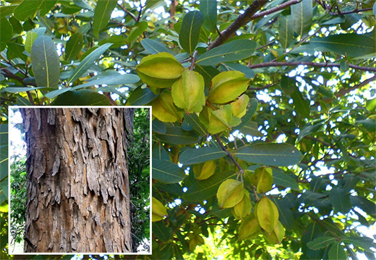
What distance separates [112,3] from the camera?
40.2 inches

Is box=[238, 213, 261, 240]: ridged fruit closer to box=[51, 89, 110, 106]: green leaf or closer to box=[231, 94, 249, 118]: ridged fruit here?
box=[231, 94, 249, 118]: ridged fruit

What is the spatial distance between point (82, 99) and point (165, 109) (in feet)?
0.69

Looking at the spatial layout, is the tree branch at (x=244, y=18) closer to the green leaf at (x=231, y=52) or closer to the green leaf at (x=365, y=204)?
the green leaf at (x=231, y=52)

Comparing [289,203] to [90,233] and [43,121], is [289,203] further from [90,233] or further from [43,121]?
[43,121]

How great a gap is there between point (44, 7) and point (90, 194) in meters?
0.47

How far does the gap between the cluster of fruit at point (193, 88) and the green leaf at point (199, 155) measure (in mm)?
152

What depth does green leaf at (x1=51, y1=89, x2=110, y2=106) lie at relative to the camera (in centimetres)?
84

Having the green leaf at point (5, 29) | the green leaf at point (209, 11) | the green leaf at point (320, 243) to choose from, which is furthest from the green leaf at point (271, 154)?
the green leaf at point (5, 29)

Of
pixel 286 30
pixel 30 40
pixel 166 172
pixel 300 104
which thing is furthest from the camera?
pixel 300 104

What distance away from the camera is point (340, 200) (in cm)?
157

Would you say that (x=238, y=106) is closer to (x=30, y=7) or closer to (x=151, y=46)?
(x=151, y=46)

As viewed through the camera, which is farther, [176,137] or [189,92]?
[176,137]

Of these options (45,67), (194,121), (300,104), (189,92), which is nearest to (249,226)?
(194,121)

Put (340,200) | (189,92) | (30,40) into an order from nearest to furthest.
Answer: (189,92), (30,40), (340,200)
